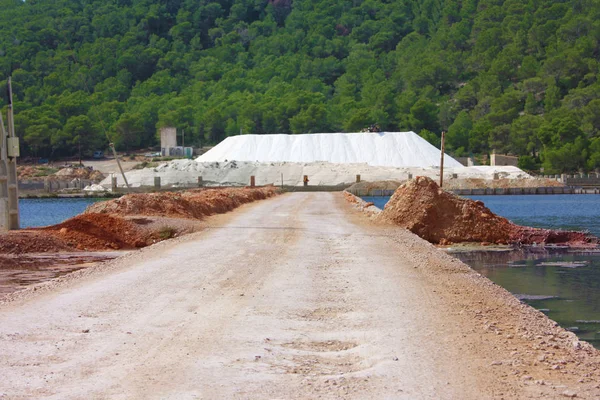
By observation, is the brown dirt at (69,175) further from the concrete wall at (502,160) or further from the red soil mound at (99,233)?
the red soil mound at (99,233)

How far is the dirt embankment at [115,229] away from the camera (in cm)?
2245

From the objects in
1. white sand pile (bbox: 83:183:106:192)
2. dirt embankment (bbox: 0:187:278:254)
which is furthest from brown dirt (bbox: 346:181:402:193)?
dirt embankment (bbox: 0:187:278:254)

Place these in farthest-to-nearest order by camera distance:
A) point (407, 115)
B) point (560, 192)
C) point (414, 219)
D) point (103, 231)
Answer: point (407, 115)
point (560, 192)
point (414, 219)
point (103, 231)

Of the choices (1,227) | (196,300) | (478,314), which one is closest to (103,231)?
(1,227)

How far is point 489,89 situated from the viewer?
174750 mm

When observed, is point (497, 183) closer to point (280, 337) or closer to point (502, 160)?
point (502, 160)

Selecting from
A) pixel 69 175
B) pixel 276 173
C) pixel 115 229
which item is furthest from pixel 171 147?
pixel 115 229

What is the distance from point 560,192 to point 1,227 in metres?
79.4

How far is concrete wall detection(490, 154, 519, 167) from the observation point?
411ft

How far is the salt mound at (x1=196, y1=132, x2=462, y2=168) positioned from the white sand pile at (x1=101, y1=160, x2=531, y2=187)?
11859 mm

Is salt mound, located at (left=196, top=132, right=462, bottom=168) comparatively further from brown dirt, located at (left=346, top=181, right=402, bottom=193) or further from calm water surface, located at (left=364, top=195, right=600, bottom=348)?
calm water surface, located at (left=364, top=195, right=600, bottom=348)

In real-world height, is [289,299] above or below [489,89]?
below

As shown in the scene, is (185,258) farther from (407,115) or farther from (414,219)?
(407,115)

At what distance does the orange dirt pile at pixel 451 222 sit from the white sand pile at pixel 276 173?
67.2 metres
